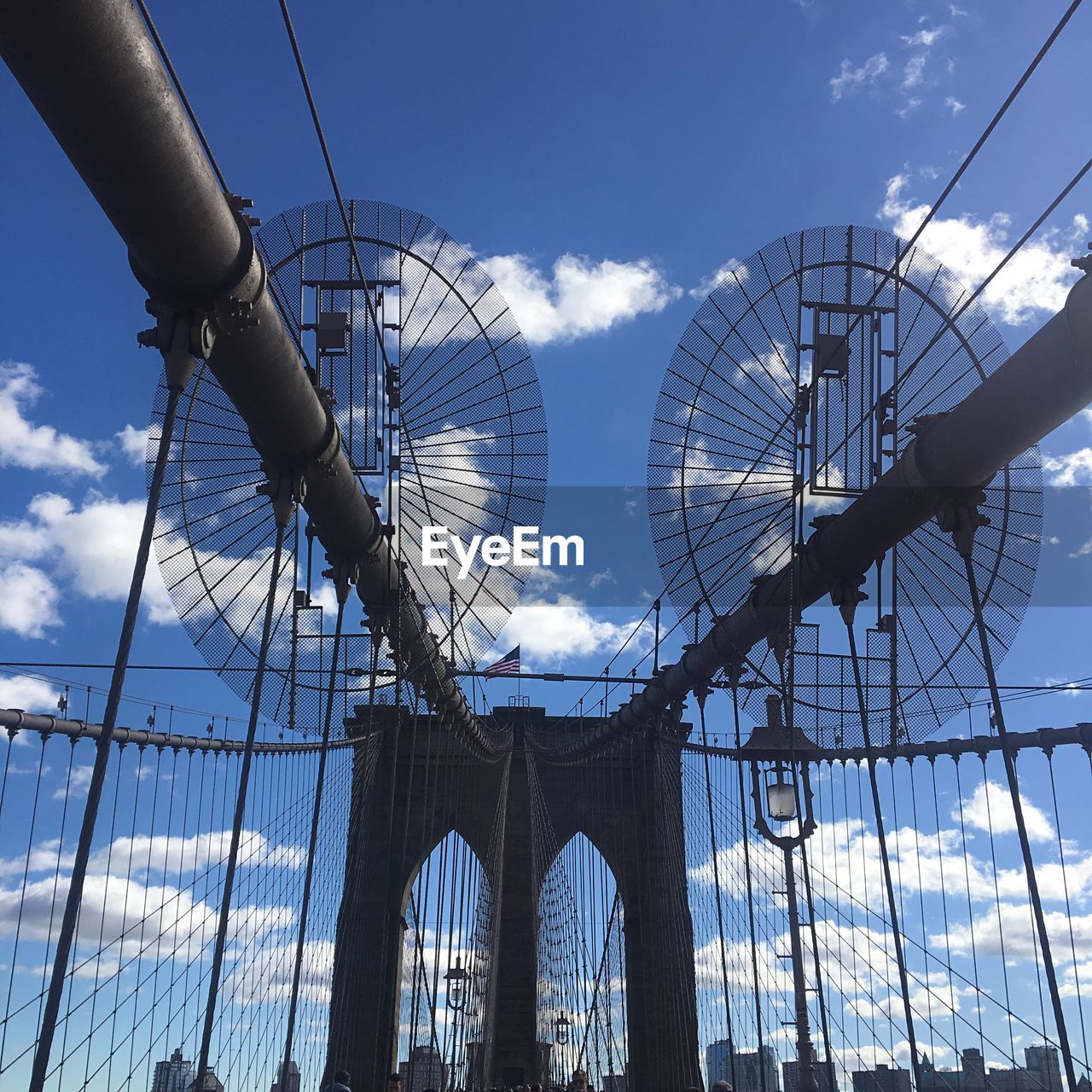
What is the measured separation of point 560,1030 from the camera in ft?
117

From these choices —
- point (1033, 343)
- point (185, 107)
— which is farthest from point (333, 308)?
point (1033, 343)

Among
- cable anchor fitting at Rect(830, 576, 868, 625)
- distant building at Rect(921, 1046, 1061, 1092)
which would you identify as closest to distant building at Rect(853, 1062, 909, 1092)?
distant building at Rect(921, 1046, 1061, 1092)

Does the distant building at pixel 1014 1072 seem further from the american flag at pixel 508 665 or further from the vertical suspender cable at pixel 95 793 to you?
the american flag at pixel 508 665

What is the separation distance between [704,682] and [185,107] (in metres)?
16.4

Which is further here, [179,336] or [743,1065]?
[743,1065]

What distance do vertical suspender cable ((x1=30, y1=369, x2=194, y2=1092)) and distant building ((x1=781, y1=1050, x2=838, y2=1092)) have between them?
8228 millimetres

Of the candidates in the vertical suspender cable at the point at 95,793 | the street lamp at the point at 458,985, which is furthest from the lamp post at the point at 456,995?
the vertical suspender cable at the point at 95,793

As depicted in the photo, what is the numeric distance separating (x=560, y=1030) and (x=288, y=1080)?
26899 mm

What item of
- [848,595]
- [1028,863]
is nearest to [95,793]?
[1028,863]

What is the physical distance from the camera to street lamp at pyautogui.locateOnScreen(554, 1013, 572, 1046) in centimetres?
3478

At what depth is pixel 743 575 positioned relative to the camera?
1716cm

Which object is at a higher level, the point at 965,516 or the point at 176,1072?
the point at 965,516

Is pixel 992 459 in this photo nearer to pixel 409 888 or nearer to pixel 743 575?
pixel 743 575

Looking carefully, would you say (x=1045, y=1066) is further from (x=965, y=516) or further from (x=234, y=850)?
(x=234, y=850)
